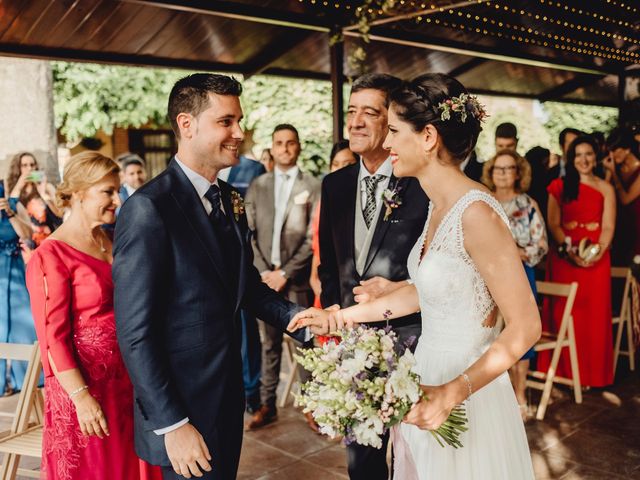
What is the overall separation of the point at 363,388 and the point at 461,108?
1041mm

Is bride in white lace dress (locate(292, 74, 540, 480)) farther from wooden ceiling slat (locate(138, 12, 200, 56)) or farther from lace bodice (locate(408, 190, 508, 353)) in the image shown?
wooden ceiling slat (locate(138, 12, 200, 56))

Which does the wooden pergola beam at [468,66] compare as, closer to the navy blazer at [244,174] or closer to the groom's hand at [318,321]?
the navy blazer at [244,174]

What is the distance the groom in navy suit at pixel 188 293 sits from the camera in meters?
2.09

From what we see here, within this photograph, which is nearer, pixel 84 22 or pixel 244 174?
pixel 84 22

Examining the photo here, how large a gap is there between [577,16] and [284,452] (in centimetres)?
599

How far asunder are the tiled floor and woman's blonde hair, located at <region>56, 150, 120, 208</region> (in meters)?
2.19

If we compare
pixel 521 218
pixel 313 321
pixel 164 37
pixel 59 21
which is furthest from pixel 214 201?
pixel 164 37

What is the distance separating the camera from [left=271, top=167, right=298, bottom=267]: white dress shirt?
5.39 meters

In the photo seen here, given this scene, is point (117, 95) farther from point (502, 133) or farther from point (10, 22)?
point (502, 133)

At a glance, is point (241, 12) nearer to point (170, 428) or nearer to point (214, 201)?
point (214, 201)

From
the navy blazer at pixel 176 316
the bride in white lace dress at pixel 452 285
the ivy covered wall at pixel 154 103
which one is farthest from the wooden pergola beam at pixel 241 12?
the ivy covered wall at pixel 154 103

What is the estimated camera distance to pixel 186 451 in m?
2.10

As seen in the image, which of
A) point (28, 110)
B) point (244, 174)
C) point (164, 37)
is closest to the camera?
point (244, 174)

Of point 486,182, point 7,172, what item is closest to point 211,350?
point 486,182
